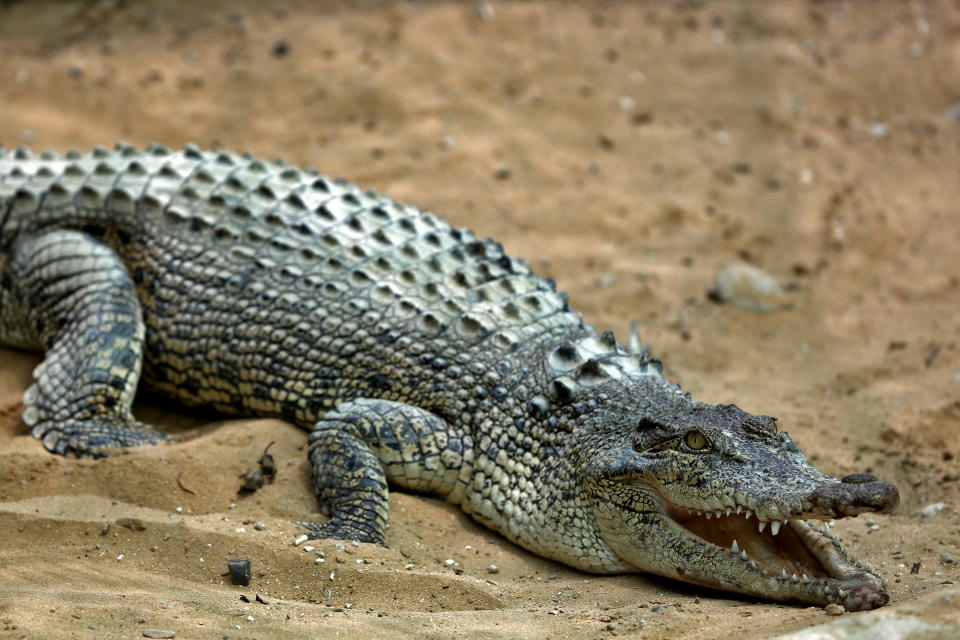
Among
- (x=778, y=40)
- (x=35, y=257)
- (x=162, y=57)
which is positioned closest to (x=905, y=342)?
(x=778, y=40)

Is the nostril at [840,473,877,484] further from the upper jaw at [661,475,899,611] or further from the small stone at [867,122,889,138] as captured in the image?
the small stone at [867,122,889,138]

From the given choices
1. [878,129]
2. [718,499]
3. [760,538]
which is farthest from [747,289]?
[718,499]

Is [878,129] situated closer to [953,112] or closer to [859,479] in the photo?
[953,112]

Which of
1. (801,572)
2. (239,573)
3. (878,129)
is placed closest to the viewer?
(801,572)

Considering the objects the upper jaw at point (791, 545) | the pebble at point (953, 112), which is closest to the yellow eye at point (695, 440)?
the upper jaw at point (791, 545)

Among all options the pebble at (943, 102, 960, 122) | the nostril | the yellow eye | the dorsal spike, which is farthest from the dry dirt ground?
the dorsal spike
